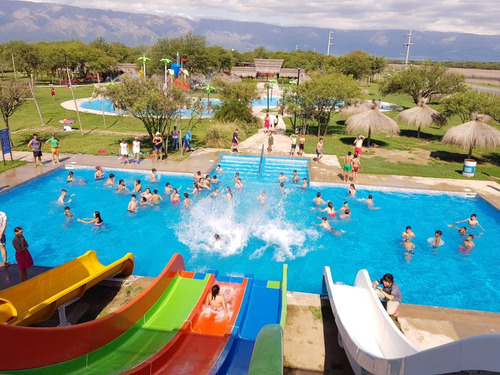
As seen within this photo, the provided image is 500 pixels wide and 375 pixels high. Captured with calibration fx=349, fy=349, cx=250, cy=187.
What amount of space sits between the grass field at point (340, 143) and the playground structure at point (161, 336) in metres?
11.6

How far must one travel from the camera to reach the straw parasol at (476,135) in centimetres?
1652

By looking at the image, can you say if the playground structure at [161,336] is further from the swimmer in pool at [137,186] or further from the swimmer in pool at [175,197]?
the swimmer in pool at [137,186]

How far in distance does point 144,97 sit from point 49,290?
36.4ft

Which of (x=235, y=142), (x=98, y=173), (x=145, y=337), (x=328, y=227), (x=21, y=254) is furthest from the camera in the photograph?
(x=235, y=142)

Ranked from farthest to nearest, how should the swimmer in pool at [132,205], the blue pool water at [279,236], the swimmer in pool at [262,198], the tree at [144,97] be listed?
1. the tree at [144,97]
2. the swimmer in pool at [262,198]
3. the swimmer in pool at [132,205]
4. the blue pool water at [279,236]

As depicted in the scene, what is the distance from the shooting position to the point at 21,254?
7.50 meters

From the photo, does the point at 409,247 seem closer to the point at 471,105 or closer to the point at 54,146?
the point at 471,105

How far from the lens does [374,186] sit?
48.9ft

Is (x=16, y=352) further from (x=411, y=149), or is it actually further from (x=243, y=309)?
(x=411, y=149)

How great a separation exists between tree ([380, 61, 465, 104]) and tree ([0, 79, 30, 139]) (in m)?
29.2

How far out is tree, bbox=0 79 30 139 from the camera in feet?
52.9

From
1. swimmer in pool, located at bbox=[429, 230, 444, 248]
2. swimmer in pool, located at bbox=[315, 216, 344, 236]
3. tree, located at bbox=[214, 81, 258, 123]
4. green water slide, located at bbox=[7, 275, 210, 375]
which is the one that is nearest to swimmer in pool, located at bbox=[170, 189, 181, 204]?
swimmer in pool, located at bbox=[315, 216, 344, 236]

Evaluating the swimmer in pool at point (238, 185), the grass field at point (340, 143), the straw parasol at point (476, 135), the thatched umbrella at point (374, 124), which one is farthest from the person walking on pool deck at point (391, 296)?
the thatched umbrella at point (374, 124)

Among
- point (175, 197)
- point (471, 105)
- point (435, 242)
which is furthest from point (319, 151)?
point (471, 105)
